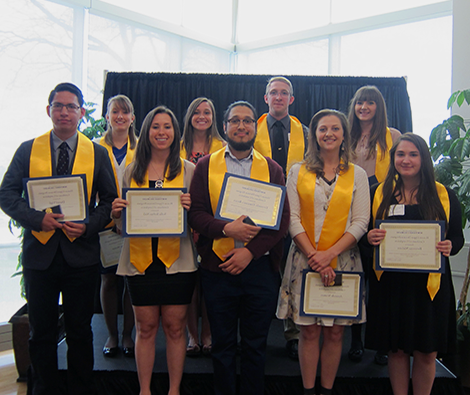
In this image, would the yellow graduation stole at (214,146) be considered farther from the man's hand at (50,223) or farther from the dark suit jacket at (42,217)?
the man's hand at (50,223)

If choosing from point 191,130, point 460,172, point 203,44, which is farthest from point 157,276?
point 203,44

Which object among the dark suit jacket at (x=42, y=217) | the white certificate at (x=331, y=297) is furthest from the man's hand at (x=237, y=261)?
the dark suit jacket at (x=42, y=217)

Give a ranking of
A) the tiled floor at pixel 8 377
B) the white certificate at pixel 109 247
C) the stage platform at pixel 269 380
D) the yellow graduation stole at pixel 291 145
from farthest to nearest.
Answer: the yellow graduation stole at pixel 291 145
the tiled floor at pixel 8 377
the white certificate at pixel 109 247
the stage platform at pixel 269 380

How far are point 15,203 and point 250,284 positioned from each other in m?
1.28

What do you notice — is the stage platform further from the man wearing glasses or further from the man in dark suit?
the man wearing glasses

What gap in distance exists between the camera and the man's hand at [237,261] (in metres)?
1.86

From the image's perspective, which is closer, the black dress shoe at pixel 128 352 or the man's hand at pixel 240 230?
the man's hand at pixel 240 230

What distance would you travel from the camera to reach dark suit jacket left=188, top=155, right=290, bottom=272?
1896 mm

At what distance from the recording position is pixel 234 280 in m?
1.93

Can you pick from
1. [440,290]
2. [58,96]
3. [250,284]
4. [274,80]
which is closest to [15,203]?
[58,96]

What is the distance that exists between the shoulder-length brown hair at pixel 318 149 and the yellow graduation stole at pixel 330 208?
1.6 inches

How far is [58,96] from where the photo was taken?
6.65ft

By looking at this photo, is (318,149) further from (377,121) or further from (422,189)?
(377,121)

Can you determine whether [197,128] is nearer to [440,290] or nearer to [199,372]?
[199,372]
